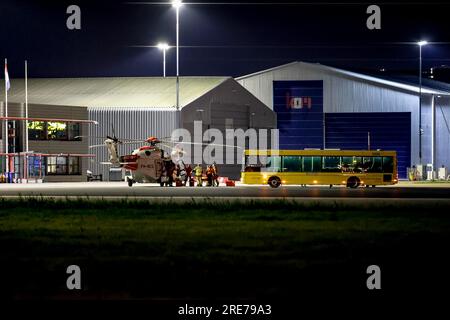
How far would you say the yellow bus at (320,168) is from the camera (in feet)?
201

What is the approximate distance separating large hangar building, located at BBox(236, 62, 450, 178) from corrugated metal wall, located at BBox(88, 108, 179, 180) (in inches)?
711

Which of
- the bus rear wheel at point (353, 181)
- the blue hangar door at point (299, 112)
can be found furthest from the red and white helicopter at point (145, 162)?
the blue hangar door at point (299, 112)

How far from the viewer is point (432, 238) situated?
21375 mm

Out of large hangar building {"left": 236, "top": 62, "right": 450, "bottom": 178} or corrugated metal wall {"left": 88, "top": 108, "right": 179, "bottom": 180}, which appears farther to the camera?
large hangar building {"left": 236, "top": 62, "right": 450, "bottom": 178}

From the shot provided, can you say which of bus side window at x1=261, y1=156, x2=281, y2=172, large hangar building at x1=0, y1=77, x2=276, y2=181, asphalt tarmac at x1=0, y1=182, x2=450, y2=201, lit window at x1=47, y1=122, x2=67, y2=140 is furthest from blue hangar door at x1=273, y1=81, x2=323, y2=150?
asphalt tarmac at x1=0, y1=182, x2=450, y2=201

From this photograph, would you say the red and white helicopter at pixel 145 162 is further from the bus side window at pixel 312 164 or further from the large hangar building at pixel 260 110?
the large hangar building at pixel 260 110

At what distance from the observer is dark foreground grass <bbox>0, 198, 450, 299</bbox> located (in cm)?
1466

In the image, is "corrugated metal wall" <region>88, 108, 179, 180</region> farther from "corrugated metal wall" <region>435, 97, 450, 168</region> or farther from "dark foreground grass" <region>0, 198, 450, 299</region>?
"dark foreground grass" <region>0, 198, 450, 299</region>

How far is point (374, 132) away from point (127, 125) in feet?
93.3

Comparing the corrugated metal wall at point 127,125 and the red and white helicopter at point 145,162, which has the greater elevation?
the corrugated metal wall at point 127,125

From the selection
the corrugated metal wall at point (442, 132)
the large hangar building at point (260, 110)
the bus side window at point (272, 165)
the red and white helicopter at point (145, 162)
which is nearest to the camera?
the red and white helicopter at point (145, 162)

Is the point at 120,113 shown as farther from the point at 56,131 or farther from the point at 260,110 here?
the point at 260,110

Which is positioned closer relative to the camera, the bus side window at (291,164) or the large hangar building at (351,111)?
the bus side window at (291,164)

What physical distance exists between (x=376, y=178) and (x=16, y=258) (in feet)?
153
